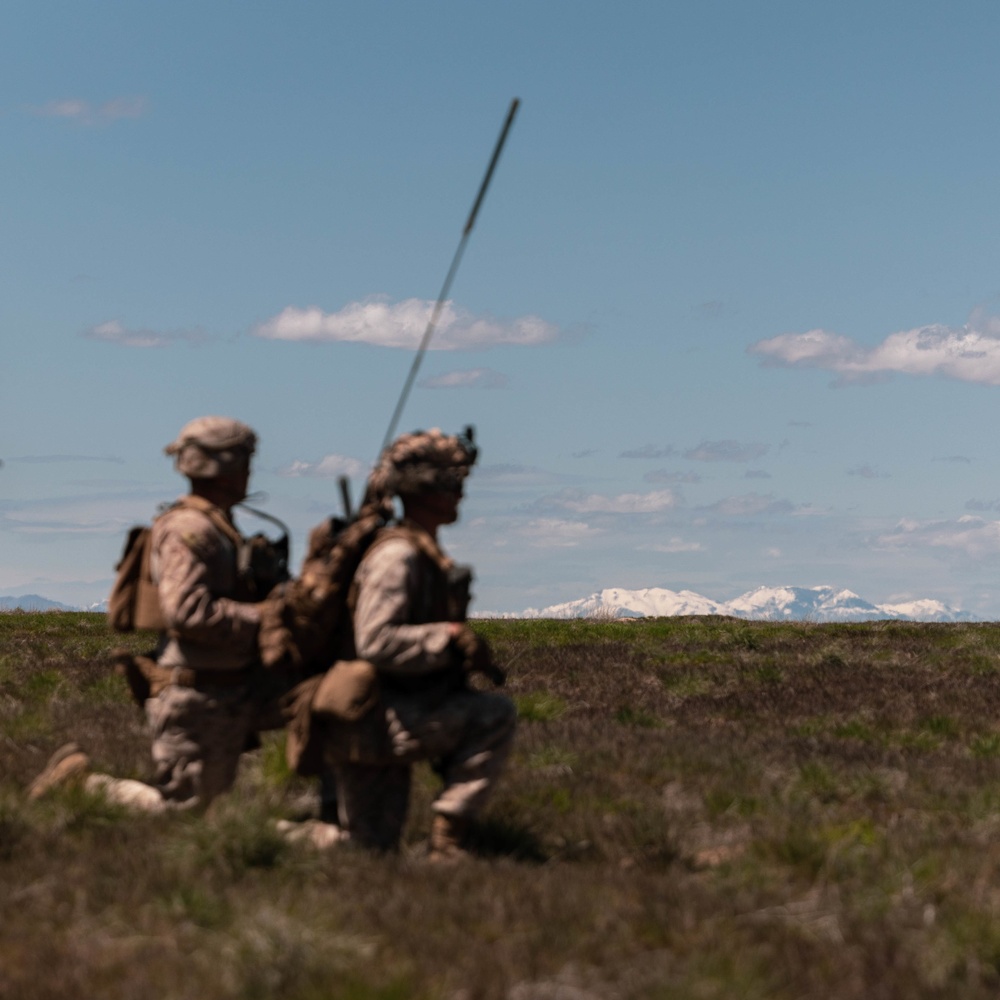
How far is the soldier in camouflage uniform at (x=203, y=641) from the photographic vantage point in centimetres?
756

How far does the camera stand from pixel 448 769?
24.0ft

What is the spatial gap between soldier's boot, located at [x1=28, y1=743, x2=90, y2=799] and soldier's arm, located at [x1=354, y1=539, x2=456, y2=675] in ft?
Answer: 8.04

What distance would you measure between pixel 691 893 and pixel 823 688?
10.4 meters

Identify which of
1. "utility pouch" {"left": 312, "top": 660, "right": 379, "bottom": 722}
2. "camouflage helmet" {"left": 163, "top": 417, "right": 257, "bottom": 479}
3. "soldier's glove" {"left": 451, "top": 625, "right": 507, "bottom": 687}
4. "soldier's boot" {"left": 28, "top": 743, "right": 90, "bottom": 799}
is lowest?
"soldier's boot" {"left": 28, "top": 743, "right": 90, "bottom": 799}

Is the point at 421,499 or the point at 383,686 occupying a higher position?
the point at 421,499

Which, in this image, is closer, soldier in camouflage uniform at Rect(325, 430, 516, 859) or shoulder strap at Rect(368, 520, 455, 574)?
soldier in camouflage uniform at Rect(325, 430, 516, 859)

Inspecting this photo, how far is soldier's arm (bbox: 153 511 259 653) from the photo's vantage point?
748 centimetres

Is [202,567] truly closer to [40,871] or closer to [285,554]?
[285,554]

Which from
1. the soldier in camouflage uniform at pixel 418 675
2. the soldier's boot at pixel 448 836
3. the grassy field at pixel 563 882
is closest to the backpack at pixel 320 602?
the soldier in camouflage uniform at pixel 418 675

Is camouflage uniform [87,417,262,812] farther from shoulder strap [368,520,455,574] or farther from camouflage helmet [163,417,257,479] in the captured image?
shoulder strap [368,520,455,574]

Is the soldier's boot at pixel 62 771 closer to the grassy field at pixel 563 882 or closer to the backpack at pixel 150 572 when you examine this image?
the grassy field at pixel 563 882

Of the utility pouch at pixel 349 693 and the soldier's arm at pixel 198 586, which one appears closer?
the utility pouch at pixel 349 693

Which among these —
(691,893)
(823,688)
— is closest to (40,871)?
(691,893)

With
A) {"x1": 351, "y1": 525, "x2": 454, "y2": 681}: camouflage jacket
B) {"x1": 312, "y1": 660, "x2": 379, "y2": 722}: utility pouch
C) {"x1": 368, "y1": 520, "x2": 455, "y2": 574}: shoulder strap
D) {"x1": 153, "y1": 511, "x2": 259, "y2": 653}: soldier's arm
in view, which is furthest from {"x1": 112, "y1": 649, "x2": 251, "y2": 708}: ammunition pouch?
{"x1": 368, "y1": 520, "x2": 455, "y2": 574}: shoulder strap
